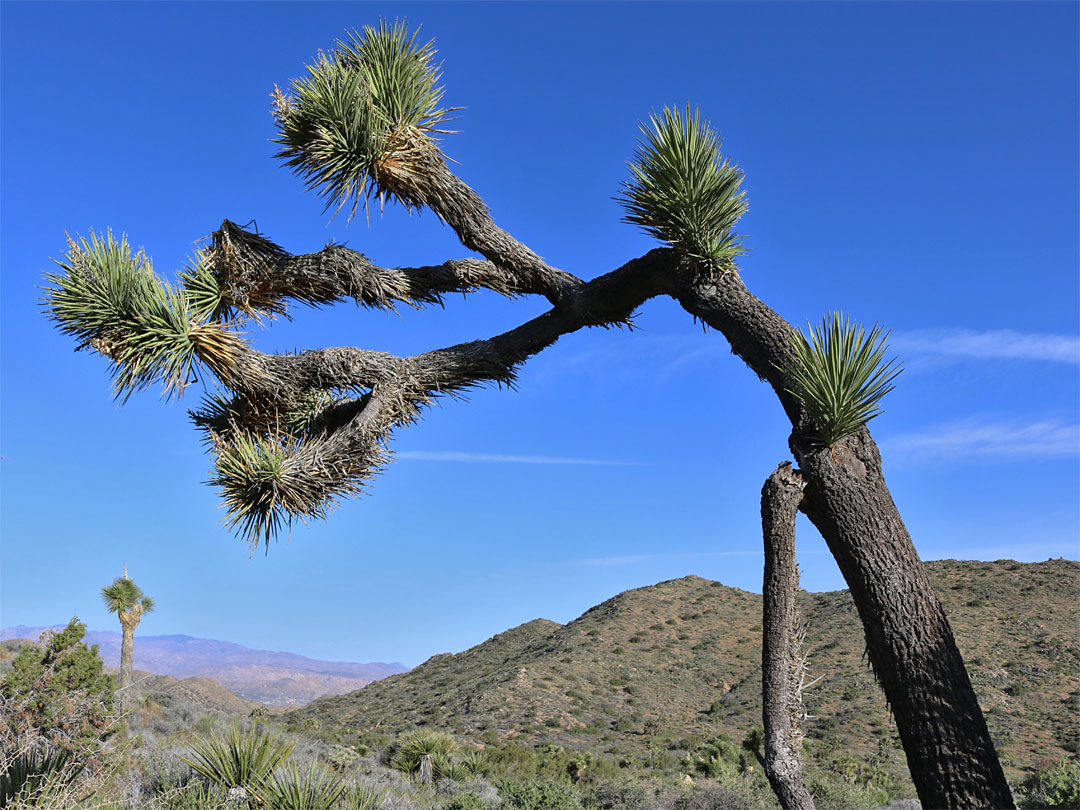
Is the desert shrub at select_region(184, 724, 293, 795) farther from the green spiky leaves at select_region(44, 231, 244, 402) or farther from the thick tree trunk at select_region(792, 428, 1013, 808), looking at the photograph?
the thick tree trunk at select_region(792, 428, 1013, 808)

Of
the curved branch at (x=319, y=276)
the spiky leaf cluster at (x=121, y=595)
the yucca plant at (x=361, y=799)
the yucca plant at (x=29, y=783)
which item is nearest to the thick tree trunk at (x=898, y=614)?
the curved branch at (x=319, y=276)

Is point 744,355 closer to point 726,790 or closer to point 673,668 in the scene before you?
point 726,790

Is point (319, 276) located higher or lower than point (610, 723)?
higher

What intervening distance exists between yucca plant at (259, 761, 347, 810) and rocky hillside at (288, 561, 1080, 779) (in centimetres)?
1602

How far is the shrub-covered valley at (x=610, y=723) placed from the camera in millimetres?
8875

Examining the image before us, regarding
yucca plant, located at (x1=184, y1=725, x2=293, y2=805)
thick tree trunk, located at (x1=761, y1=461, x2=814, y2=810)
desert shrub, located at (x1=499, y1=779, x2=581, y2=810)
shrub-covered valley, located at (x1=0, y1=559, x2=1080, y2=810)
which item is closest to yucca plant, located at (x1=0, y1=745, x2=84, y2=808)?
shrub-covered valley, located at (x1=0, y1=559, x2=1080, y2=810)

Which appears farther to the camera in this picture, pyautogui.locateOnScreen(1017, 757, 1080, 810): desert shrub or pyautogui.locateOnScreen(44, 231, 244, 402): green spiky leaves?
pyautogui.locateOnScreen(1017, 757, 1080, 810): desert shrub

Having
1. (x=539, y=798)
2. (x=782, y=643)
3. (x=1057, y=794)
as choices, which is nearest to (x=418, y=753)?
(x=539, y=798)

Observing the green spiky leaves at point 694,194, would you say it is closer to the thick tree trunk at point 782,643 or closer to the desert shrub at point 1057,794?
the thick tree trunk at point 782,643

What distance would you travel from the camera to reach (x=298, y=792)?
6598 mm

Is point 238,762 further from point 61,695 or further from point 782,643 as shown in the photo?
point 61,695

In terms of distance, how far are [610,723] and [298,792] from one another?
2228 centimetres

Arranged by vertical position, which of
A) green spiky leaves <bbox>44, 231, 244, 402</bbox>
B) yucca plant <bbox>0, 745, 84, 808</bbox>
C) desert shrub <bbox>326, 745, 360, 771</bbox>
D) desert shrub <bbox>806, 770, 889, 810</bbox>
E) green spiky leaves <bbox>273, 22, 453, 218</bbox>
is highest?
green spiky leaves <bbox>273, 22, 453, 218</bbox>

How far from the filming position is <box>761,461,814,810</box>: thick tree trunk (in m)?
3.50
